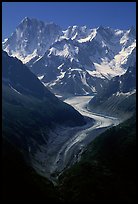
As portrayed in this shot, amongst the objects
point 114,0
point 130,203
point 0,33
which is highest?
point 114,0

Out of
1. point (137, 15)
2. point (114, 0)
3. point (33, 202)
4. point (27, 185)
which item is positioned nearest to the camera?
point (137, 15)

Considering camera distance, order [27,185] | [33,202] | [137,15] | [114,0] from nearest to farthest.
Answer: [137,15], [114,0], [33,202], [27,185]

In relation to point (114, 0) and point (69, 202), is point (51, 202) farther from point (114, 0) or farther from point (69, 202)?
point (114, 0)

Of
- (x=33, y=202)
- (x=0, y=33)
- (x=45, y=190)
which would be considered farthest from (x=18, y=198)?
(x=0, y=33)

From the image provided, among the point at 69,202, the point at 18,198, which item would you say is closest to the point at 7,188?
the point at 18,198

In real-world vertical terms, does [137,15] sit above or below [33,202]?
above

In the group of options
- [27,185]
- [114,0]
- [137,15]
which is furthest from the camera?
[27,185]

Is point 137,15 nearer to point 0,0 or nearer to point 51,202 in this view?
point 0,0

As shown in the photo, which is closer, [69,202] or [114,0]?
[114,0]

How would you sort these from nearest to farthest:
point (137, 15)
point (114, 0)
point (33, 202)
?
1. point (137, 15)
2. point (114, 0)
3. point (33, 202)
